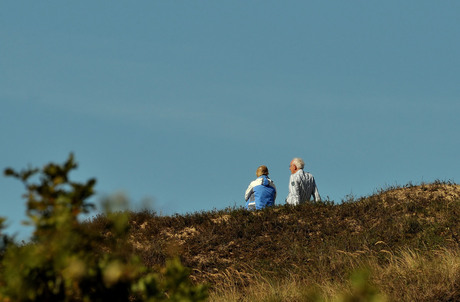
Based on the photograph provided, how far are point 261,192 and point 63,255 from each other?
12.8 meters

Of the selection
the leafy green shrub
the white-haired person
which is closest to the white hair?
the white-haired person

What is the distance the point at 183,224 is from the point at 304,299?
669 cm

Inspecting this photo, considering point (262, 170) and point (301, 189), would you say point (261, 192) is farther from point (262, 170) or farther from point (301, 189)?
point (301, 189)

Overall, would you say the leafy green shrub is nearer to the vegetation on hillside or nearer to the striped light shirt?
the vegetation on hillside

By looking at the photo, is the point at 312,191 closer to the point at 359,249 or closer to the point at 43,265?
the point at 359,249

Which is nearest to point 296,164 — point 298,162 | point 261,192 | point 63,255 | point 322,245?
point 298,162

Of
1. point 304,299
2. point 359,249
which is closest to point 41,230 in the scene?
point 304,299

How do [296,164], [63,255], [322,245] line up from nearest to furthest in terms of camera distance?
[63,255] → [322,245] → [296,164]

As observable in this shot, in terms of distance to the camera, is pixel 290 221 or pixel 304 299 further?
pixel 290 221

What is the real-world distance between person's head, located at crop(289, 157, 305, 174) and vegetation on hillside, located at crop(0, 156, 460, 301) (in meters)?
0.97

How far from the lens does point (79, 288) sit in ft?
11.0

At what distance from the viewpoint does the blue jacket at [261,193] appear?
15.7 metres

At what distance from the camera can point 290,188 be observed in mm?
15852

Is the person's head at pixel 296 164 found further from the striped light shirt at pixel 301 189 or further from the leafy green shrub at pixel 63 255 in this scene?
the leafy green shrub at pixel 63 255
